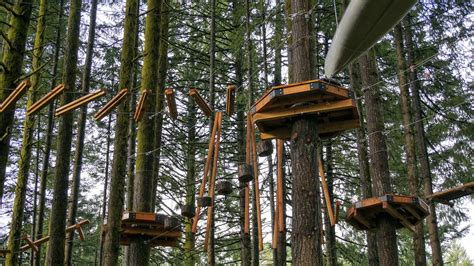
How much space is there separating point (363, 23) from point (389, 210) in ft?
19.4

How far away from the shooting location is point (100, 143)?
18281mm

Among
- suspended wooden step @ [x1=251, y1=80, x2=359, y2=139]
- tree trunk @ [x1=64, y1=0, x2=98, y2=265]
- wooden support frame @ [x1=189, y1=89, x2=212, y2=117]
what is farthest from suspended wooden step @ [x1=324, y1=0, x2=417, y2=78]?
tree trunk @ [x1=64, y1=0, x2=98, y2=265]

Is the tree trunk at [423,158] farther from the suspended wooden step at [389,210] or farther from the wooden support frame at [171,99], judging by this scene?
the wooden support frame at [171,99]

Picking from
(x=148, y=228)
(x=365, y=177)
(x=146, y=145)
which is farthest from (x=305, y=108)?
(x=365, y=177)

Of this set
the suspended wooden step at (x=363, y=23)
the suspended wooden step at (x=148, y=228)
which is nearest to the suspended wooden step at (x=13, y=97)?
the suspended wooden step at (x=148, y=228)

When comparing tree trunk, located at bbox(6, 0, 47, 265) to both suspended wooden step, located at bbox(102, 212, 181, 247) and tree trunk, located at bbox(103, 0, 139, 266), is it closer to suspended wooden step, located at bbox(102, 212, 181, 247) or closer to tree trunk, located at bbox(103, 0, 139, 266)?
tree trunk, located at bbox(103, 0, 139, 266)

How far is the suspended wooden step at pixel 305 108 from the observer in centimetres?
655

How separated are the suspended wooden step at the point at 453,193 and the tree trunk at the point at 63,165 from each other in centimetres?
751

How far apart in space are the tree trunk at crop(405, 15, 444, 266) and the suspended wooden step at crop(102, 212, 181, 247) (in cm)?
609

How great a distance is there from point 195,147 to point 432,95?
7043 millimetres

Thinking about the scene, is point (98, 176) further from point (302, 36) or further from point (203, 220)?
point (302, 36)

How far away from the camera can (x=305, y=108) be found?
6.94 m

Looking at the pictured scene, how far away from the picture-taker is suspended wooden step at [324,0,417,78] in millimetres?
3135

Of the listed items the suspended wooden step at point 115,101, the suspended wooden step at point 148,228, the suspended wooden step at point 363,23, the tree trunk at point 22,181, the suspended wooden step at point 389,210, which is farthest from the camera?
the tree trunk at point 22,181
